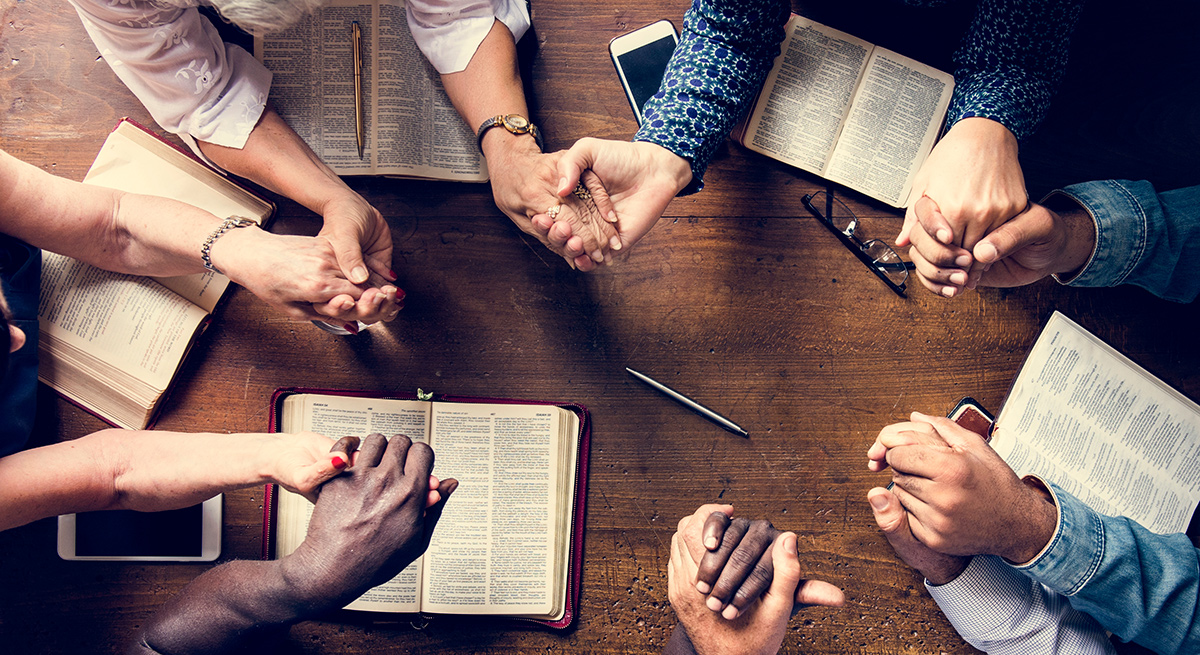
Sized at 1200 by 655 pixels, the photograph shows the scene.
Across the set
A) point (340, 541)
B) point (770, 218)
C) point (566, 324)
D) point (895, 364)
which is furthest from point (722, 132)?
point (340, 541)

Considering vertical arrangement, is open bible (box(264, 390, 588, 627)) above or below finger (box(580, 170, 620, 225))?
below

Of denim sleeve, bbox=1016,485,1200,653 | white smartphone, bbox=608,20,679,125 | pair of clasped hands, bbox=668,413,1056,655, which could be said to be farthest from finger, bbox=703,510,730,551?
white smartphone, bbox=608,20,679,125

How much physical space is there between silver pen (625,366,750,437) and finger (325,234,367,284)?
66 centimetres

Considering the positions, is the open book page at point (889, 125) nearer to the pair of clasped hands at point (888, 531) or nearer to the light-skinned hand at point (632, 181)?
the light-skinned hand at point (632, 181)

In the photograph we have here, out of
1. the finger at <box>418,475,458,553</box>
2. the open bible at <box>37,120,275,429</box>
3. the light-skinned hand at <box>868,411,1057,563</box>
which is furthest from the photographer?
the open bible at <box>37,120,275,429</box>

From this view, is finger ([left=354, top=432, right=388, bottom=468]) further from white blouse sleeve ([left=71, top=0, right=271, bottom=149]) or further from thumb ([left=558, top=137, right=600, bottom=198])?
white blouse sleeve ([left=71, top=0, right=271, bottom=149])

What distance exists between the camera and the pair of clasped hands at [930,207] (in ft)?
4.12

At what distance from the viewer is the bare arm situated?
1312 mm

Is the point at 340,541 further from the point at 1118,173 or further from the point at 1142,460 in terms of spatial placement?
the point at 1118,173

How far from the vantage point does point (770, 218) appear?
5.27 feet

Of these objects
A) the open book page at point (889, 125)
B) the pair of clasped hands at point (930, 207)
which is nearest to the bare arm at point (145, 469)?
the pair of clasped hands at point (930, 207)

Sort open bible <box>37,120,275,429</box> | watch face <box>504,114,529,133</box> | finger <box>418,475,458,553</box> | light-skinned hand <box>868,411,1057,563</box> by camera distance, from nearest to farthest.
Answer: light-skinned hand <box>868,411,1057,563</box>, finger <box>418,475,458,553</box>, watch face <box>504,114,529,133</box>, open bible <box>37,120,275,429</box>

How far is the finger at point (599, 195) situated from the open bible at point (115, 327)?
3.03 feet

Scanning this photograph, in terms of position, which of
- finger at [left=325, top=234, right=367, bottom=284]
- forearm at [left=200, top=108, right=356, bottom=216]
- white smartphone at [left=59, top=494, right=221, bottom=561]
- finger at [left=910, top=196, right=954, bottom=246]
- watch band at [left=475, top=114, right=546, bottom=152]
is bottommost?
white smartphone at [left=59, top=494, right=221, bottom=561]
